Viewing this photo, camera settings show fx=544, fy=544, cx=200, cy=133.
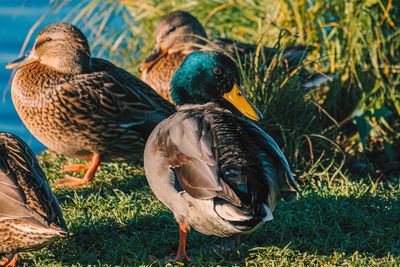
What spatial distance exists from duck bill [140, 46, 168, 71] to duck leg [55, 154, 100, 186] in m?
1.39

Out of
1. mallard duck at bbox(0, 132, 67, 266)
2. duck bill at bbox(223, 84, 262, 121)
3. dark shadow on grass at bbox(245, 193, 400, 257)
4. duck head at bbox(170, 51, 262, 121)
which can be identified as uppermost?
duck head at bbox(170, 51, 262, 121)

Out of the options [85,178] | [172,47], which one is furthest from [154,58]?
[85,178]

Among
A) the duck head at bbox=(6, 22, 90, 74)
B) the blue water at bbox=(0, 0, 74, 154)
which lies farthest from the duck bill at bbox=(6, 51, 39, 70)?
the blue water at bbox=(0, 0, 74, 154)

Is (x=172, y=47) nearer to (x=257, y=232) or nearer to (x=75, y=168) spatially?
(x=75, y=168)

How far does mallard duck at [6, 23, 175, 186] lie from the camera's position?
4082mm

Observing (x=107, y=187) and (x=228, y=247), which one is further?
(x=107, y=187)

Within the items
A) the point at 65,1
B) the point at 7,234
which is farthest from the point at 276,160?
the point at 65,1

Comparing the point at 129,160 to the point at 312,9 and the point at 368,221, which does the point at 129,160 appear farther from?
the point at 312,9

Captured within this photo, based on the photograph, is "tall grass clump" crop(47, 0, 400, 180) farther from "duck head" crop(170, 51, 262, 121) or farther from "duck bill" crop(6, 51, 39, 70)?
"duck bill" crop(6, 51, 39, 70)

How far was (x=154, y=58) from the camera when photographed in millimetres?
5465

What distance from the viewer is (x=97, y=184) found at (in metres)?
4.30

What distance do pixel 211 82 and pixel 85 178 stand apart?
1.47 m

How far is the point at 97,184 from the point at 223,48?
185cm

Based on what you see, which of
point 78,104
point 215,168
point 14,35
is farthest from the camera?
point 14,35
